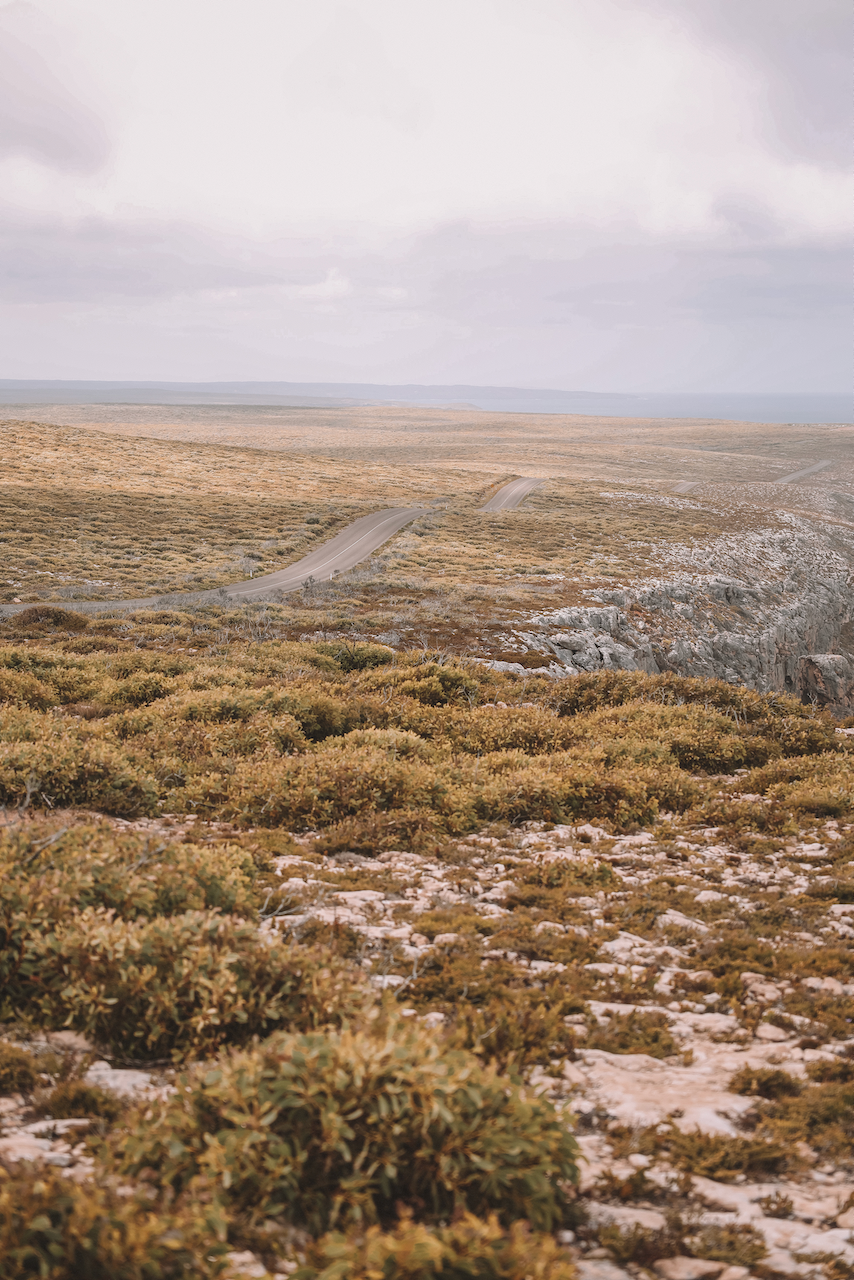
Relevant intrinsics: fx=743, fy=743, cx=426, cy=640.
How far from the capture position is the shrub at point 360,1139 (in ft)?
13.1

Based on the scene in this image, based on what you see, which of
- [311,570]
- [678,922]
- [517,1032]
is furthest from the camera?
[311,570]

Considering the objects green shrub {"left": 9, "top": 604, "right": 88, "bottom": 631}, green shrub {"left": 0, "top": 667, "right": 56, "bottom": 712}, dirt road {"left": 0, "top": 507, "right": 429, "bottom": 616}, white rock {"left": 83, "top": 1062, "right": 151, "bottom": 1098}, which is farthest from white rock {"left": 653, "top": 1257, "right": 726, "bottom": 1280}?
dirt road {"left": 0, "top": 507, "right": 429, "bottom": 616}

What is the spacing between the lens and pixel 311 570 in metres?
52.4

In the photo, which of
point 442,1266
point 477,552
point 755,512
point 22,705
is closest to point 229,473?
point 477,552

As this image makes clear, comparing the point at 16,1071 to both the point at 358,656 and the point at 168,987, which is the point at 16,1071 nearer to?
the point at 168,987

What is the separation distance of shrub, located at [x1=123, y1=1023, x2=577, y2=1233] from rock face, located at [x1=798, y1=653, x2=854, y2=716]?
4394 centimetres

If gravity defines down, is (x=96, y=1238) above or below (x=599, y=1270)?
above

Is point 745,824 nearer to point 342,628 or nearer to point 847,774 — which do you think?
point 847,774

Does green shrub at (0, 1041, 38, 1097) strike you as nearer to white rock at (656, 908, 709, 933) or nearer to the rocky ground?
the rocky ground

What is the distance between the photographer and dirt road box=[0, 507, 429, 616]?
37.9 metres

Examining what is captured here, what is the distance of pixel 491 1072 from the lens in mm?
4543

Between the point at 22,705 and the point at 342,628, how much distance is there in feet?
61.2

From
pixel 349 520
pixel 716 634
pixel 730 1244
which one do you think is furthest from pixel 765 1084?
pixel 349 520

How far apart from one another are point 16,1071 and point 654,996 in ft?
17.6
